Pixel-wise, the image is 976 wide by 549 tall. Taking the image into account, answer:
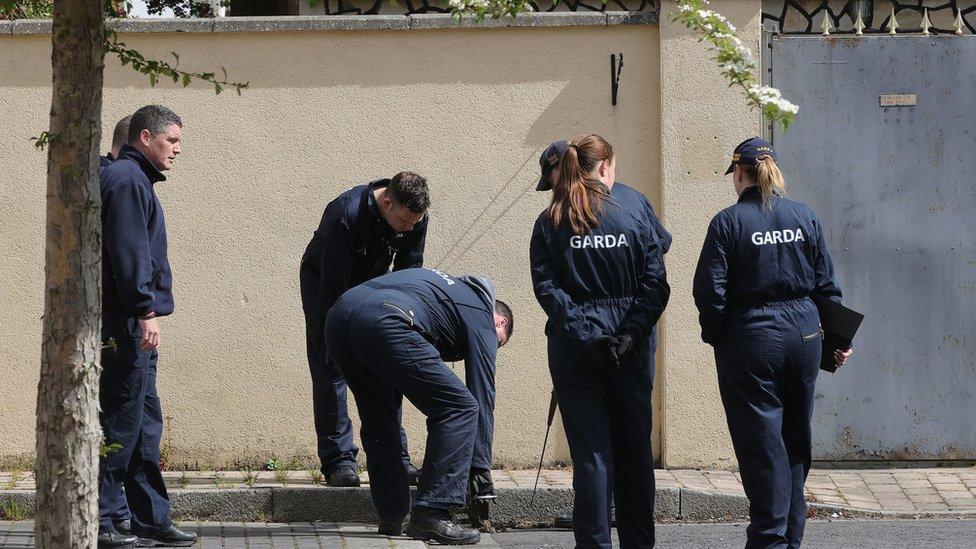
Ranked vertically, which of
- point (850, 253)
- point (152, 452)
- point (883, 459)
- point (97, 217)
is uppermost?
point (97, 217)

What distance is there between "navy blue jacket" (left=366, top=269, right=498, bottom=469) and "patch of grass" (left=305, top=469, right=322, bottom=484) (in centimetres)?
139

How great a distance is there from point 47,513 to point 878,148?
5349mm

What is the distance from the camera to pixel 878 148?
25.0ft

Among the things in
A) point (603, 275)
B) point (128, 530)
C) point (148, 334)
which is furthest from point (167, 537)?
point (603, 275)

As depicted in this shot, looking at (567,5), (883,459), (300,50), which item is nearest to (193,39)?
(300,50)

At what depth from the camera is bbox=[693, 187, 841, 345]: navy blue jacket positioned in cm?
510

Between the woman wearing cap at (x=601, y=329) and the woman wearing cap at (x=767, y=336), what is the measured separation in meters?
0.26

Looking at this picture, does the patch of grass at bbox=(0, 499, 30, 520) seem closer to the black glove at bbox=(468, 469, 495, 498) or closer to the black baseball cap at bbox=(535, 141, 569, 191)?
the black glove at bbox=(468, 469, 495, 498)

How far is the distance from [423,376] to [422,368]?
4 centimetres

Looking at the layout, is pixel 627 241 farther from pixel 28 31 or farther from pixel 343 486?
pixel 28 31

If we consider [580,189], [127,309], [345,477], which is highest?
[580,189]

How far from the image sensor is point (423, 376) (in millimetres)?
5559

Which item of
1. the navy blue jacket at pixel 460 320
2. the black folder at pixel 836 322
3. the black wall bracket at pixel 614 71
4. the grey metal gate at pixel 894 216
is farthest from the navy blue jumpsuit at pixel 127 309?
the grey metal gate at pixel 894 216

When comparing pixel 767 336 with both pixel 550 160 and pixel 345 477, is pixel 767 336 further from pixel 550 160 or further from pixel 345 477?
pixel 345 477
